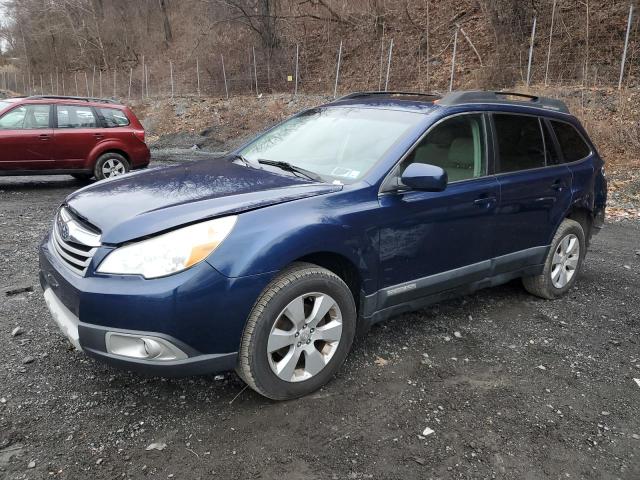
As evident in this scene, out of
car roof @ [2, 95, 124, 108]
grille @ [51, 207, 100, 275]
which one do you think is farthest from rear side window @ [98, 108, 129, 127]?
grille @ [51, 207, 100, 275]

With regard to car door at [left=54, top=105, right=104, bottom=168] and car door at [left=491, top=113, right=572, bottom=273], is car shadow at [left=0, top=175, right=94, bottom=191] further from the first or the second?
car door at [left=491, top=113, right=572, bottom=273]

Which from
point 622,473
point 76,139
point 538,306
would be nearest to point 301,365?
point 622,473

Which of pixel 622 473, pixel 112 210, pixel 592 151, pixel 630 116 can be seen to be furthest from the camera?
pixel 630 116

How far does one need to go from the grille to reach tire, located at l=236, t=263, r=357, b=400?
911 mm

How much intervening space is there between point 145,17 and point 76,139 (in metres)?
41.5

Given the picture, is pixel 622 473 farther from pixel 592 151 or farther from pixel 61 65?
pixel 61 65

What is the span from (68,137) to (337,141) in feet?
25.4

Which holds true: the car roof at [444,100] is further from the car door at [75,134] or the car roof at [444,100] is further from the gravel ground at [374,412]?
the car door at [75,134]

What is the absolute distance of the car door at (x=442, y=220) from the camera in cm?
339

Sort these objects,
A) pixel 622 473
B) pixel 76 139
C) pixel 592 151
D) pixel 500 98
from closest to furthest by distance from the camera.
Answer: pixel 622 473
pixel 500 98
pixel 592 151
pixel 76 139

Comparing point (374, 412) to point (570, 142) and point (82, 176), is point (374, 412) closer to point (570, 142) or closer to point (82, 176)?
point (570, 142)

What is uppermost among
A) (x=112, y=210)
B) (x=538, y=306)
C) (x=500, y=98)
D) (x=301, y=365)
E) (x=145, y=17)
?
(x=145, y=17)

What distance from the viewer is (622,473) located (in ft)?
8.55

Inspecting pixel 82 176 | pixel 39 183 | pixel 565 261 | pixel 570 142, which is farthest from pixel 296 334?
pixel 39 183
